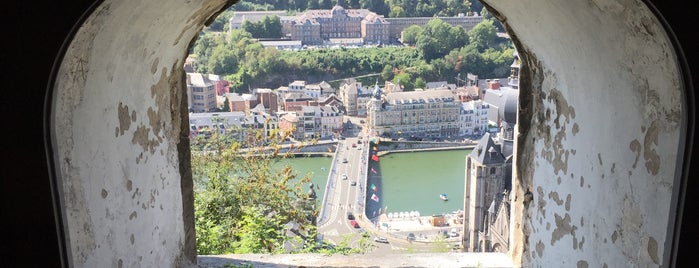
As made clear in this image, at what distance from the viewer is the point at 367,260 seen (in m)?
2.31

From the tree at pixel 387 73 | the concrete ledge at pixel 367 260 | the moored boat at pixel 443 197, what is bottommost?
the moored boat at pixel 443 197

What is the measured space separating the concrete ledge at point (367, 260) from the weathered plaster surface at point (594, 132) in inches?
7.5

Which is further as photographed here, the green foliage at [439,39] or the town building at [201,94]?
the green foliage at [439,39]

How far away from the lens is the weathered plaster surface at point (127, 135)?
128 centimetres

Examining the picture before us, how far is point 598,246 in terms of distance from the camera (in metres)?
1.55

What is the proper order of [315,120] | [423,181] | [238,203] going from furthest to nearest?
1. [315,120]
2. [423,181]
3. [238,203]

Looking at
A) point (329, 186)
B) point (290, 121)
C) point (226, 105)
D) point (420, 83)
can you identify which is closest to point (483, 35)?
point (420, 83)

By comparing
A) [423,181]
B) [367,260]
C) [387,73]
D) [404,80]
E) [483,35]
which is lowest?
[423,181]

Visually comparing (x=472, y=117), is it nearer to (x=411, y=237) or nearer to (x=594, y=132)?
(x=411, y=237)

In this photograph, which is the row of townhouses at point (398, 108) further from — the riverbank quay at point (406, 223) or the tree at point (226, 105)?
the riverbank quay at point (406, 223)

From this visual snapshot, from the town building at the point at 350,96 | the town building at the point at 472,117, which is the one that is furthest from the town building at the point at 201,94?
the town building at the point at 472,117

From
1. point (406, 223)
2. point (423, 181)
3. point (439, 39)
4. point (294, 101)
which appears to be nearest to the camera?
point (406, 223)

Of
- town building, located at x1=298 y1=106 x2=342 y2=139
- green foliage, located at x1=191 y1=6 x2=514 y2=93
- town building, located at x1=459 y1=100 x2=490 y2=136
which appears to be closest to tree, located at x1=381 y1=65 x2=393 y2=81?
green foliage, located at x1=191 y1=6 x2=514 y2=93

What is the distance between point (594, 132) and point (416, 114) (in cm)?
2990
